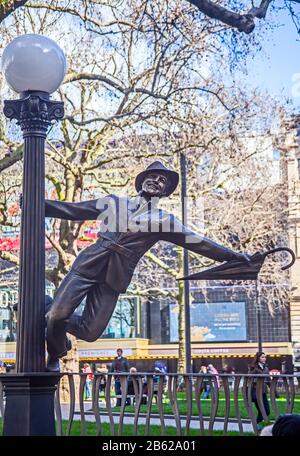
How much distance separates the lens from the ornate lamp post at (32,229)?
19.9 ft

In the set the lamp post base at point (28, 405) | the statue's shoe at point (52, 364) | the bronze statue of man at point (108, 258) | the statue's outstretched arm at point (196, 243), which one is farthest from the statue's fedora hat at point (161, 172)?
the lamp post base at point (28, 405)

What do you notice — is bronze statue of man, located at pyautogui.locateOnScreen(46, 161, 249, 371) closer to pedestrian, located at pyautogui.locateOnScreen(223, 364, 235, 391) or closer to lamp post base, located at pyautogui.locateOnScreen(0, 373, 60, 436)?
lamp post base, located at pyautogui.locateOnScreen(0, 373, 60, 436)

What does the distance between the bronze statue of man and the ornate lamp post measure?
232 mm

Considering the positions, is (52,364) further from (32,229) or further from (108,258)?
(32,229)

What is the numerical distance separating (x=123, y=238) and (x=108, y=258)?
21 centimetres

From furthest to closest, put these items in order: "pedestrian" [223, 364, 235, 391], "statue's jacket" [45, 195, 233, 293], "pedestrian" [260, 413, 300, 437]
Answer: "pedestrian" [223, 364, 235, 391], "statue's jacket" [45, 195, 233, 293], "pedestrian" [260, 413, 300, 437]

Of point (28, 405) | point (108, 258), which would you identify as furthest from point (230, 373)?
point (28, 405)

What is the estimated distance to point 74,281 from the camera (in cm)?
650

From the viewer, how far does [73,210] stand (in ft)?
22.6

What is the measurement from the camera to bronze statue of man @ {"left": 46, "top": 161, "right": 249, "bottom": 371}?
642 cm

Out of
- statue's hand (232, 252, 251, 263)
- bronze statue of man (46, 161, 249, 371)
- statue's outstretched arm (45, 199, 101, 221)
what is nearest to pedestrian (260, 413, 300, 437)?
bronze statue of man (46, 161, 249, 371)

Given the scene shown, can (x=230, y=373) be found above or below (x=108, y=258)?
below

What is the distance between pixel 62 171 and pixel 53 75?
18439 millimetres

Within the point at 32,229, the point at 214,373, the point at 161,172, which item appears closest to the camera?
the point at 32,229
